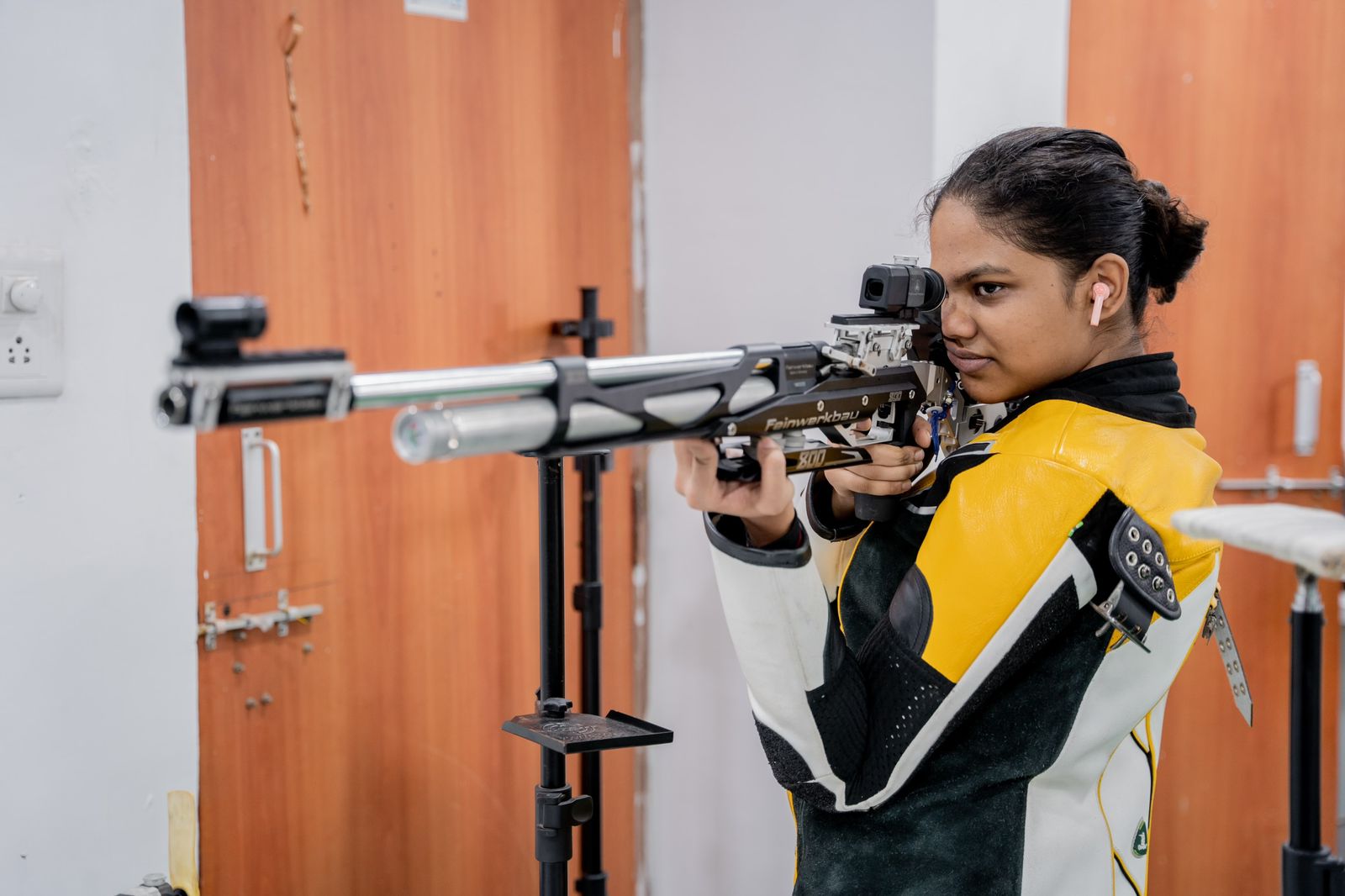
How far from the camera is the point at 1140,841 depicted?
115 centimetres

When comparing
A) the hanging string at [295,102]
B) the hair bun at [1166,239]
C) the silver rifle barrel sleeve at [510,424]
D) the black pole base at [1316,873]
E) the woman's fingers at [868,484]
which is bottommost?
the black pole base at [1316,873]

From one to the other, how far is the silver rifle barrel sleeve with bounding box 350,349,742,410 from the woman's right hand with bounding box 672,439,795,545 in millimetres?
91

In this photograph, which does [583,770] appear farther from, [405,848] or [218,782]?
[218,782]

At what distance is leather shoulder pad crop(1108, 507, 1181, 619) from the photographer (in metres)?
0.97

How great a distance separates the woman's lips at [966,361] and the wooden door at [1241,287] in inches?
48.6

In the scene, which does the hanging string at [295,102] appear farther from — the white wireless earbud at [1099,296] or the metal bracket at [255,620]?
the white wireless earbud at [1099,296]

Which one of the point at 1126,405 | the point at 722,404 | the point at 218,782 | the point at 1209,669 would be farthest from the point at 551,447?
the point at 1209,669

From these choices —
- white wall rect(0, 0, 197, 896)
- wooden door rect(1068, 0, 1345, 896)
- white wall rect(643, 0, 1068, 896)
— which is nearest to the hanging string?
white wall rect(0, 0, 197, 896)

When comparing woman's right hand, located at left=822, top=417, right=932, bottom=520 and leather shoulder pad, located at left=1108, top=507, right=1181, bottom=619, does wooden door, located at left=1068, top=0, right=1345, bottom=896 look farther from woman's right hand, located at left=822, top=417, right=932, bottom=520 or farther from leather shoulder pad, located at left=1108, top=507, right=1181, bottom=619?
leather shoulder pad, located at left=1108, top=507, right=1181, bottom=619

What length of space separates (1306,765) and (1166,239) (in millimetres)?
539

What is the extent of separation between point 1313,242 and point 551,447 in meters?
2.14

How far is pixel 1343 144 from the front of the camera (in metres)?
2.35

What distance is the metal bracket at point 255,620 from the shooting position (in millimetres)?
1630

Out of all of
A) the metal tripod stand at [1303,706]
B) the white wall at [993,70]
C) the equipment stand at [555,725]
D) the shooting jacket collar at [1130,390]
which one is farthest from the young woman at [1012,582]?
the white wall at [993,70]
